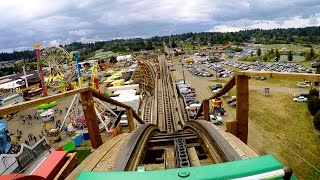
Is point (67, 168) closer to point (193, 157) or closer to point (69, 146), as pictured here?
point (193, 157)

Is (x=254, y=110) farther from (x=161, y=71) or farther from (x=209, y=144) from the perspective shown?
(x=209, y=144)

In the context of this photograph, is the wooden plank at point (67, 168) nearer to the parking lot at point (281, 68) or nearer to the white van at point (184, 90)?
the white van at point (184, 90)

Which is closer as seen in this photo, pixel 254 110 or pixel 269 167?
pixel 269 167

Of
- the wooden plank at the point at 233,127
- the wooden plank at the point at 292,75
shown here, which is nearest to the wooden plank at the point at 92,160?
the wooden plank at the point at 233,127

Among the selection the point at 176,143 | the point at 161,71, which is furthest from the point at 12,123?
the point at 176,143

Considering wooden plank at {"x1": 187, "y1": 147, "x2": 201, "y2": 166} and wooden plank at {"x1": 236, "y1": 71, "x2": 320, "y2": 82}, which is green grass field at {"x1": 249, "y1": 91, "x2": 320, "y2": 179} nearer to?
wooden plank at {"x1": 187, "y1": 147, "x2": 201, "y2": 166}

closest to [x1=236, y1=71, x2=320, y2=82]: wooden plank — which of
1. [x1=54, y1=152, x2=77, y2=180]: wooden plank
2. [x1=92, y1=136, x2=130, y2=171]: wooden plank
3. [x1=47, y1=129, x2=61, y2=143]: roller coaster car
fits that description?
[x1=92, y1=136, x2=130, y2=171]: wooden plank

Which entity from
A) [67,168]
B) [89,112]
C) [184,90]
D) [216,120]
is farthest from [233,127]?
[184,90]
